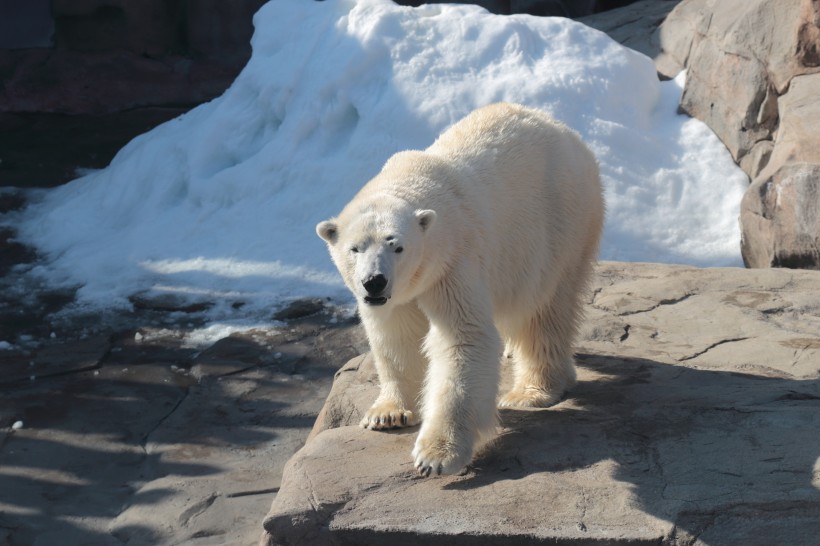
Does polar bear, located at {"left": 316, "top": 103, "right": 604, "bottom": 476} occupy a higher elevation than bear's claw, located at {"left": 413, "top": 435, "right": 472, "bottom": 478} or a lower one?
higher

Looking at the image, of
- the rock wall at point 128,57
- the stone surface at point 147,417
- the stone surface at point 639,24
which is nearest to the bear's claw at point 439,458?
the stone surface at point 147,417

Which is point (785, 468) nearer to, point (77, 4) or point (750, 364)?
point (750, 364)

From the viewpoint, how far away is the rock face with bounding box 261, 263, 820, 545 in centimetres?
302

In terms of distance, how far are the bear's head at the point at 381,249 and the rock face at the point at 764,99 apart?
137 inches

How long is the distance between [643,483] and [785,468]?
17.2 inches

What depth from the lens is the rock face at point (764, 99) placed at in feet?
20.4

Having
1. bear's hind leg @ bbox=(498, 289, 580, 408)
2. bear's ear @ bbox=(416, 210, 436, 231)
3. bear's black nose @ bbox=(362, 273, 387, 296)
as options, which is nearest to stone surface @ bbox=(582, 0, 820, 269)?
bear's hind leg @ bbox=(498, 289, 580, 408)

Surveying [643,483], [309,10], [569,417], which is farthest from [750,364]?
[309,10]

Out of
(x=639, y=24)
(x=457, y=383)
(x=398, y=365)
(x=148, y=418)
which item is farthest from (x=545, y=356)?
(x=639, y=24)

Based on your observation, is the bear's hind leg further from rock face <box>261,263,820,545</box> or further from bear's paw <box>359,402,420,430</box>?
bear's paw <box>359,402,420,430</box>

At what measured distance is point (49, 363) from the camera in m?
5.89

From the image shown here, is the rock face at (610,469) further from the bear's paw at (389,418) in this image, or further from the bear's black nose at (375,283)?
the bear's black nose at (375,283)

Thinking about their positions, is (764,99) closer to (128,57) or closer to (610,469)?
(610,469)

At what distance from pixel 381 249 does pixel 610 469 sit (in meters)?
1.04
